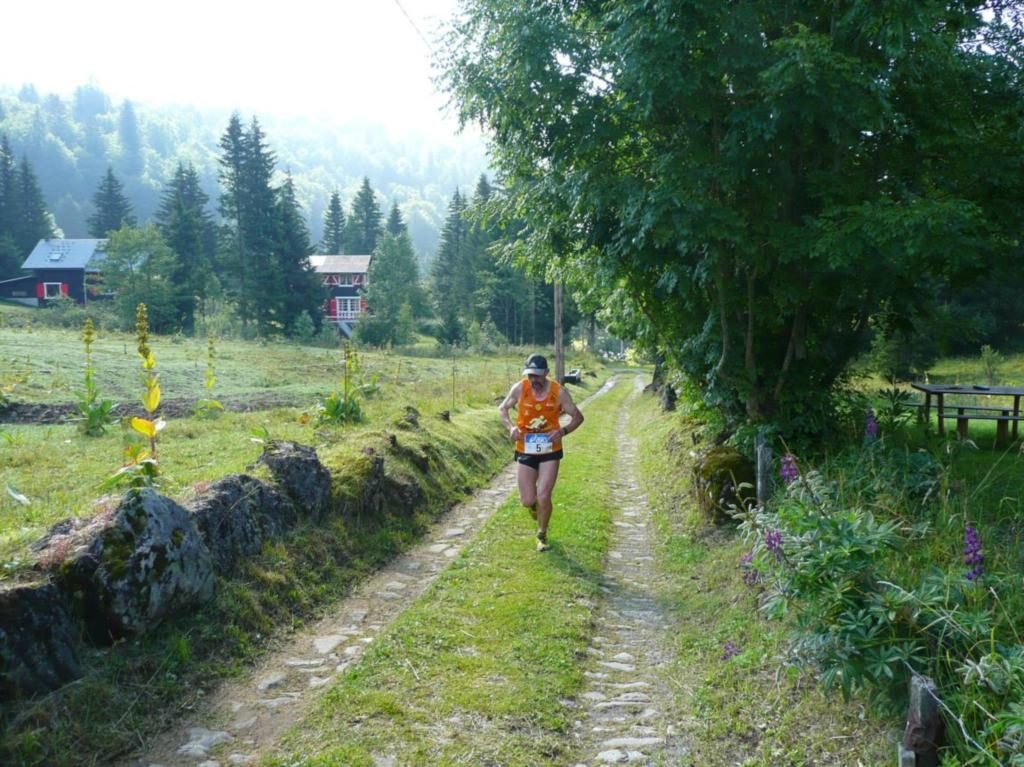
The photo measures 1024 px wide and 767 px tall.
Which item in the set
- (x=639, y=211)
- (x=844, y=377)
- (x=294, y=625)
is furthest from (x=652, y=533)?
(x=294, y=625)

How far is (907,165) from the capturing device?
7.38 meters

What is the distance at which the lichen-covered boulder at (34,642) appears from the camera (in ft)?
12.6

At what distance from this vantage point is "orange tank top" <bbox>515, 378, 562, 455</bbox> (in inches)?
320

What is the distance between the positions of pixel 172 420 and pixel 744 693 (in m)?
10.2

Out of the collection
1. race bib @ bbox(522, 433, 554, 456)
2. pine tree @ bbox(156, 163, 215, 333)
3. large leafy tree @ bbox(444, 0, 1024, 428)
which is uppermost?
pine tree @ bbox(156, 163, 215, 333)

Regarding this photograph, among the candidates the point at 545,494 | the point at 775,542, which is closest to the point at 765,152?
the point at 545,494

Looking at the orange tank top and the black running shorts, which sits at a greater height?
the orange tank top

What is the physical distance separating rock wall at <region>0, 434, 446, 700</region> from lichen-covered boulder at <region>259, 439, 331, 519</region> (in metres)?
0.39

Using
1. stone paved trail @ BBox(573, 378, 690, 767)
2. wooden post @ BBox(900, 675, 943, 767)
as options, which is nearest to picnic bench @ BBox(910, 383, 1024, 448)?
stone paved trail @ BBox(573, 378, 690, 767)

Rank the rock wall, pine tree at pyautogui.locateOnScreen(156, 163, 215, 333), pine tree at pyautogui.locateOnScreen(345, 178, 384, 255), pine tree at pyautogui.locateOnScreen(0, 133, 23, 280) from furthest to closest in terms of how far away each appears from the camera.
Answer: pine tree at pyautogui.locateOnScreen(345, 178, 384, 255)
pine tree at pyautogui.locateOnScreen(0, 133, 23, 280)
pine tree at pyautogui.locateOnScreen(156, 163, 215, 333)
the rock wall

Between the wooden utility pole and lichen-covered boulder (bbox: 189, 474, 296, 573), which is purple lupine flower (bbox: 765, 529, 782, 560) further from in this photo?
the wooden utility pole

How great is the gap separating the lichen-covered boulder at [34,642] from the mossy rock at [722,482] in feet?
20.3

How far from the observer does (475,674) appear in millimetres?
4988

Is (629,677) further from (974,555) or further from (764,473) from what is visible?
(764,473)
